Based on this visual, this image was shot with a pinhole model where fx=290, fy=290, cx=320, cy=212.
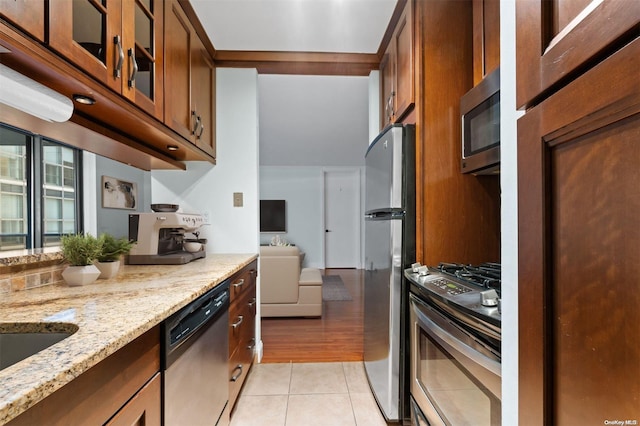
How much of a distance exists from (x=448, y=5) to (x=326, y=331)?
2.81 meters

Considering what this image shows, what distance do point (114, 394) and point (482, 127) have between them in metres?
1.65

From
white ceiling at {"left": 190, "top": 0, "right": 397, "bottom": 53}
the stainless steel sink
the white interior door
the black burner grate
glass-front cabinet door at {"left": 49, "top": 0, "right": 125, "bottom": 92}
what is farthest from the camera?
the white interior door

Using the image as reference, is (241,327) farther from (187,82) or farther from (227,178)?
(187,82)

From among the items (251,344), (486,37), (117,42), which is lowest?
(251,344)

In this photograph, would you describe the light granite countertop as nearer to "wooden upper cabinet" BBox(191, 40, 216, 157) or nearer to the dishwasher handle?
the dishwasher handle

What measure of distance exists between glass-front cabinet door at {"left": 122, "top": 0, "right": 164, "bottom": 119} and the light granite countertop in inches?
31.1

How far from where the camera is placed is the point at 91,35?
3.33ft

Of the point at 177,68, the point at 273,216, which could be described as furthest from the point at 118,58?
the point at 273,216

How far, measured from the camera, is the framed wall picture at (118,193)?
2373mm

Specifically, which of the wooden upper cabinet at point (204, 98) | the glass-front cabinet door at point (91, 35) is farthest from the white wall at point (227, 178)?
the glass-front cabinet door at point (91, 35)

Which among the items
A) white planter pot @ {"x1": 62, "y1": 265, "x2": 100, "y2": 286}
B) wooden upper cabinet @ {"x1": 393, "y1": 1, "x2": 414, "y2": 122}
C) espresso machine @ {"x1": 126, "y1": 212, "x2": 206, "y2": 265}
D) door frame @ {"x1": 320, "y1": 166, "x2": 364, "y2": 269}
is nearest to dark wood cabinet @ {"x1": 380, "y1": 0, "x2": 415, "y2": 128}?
wooden upper cabinet @ {"x1": 393, "y1": 1, "x2": 414, "y2": 122}

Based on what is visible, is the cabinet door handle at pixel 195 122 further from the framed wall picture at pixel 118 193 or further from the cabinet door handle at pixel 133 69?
the framed wall picture at pixel 118 193

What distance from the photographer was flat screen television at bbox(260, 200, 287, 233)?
647cm

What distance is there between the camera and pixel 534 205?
0.53 m
